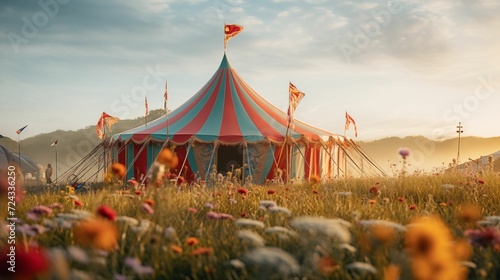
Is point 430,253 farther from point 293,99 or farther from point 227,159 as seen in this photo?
point 227,159

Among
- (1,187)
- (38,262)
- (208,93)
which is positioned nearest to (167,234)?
(1,187)

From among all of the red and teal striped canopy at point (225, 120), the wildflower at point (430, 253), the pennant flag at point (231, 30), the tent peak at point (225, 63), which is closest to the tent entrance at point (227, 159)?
the red and teal striped canopy at point (225, 120)

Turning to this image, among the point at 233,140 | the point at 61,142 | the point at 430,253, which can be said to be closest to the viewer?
the point at 430,253

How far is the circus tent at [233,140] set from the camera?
1145 cm

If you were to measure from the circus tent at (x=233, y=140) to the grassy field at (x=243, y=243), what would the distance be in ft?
19.4

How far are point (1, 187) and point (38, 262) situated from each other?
104 centimetres

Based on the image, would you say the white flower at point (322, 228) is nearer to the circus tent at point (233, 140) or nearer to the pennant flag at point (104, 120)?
the circus tent at point (233, 140)

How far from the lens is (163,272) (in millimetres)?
2475

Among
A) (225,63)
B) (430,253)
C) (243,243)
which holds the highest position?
(225,63)

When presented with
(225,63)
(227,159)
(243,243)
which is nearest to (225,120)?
(227,159)

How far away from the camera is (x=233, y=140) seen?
11.2 metres

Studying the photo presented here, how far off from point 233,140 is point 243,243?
27.6 feet

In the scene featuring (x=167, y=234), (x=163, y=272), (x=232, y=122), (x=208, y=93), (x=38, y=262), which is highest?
(x=208, y=93)

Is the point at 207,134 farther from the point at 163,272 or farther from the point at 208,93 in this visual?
the point at 163,272
